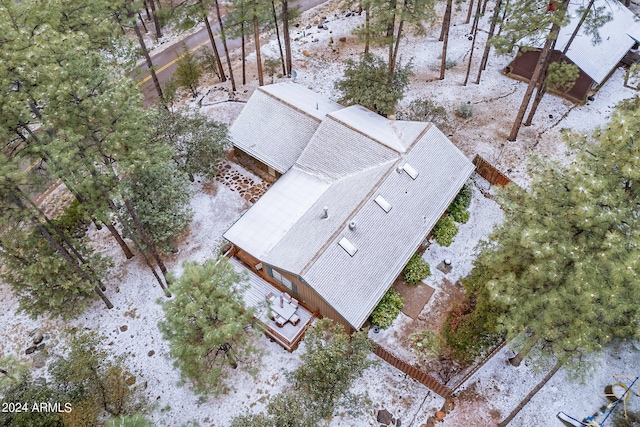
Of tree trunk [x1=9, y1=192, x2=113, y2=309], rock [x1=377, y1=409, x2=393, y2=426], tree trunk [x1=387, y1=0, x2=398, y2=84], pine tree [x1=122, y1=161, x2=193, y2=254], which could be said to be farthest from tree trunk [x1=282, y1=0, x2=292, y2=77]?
rock [x1=377, y1=409, x2=393, y2=426]

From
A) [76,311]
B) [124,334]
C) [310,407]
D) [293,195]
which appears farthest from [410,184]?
[76,311]

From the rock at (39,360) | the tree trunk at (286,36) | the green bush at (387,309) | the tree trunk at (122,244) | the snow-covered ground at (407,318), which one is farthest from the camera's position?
the tree trunk at (286,36)

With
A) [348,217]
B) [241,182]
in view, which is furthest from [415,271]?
[241,182]

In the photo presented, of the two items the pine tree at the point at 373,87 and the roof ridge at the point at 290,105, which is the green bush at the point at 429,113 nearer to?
the pine tree at the point at 373,87

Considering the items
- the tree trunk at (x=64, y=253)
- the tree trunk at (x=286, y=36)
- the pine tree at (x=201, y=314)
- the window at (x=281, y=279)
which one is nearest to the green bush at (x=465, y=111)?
the tree trunk at (x=286, y=36)

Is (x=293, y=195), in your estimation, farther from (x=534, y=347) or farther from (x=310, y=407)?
(x=534, y=347)

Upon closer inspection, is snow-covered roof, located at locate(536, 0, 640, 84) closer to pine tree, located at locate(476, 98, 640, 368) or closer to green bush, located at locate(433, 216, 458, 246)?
green bush, located at locate(433, 216, 458, 246)
